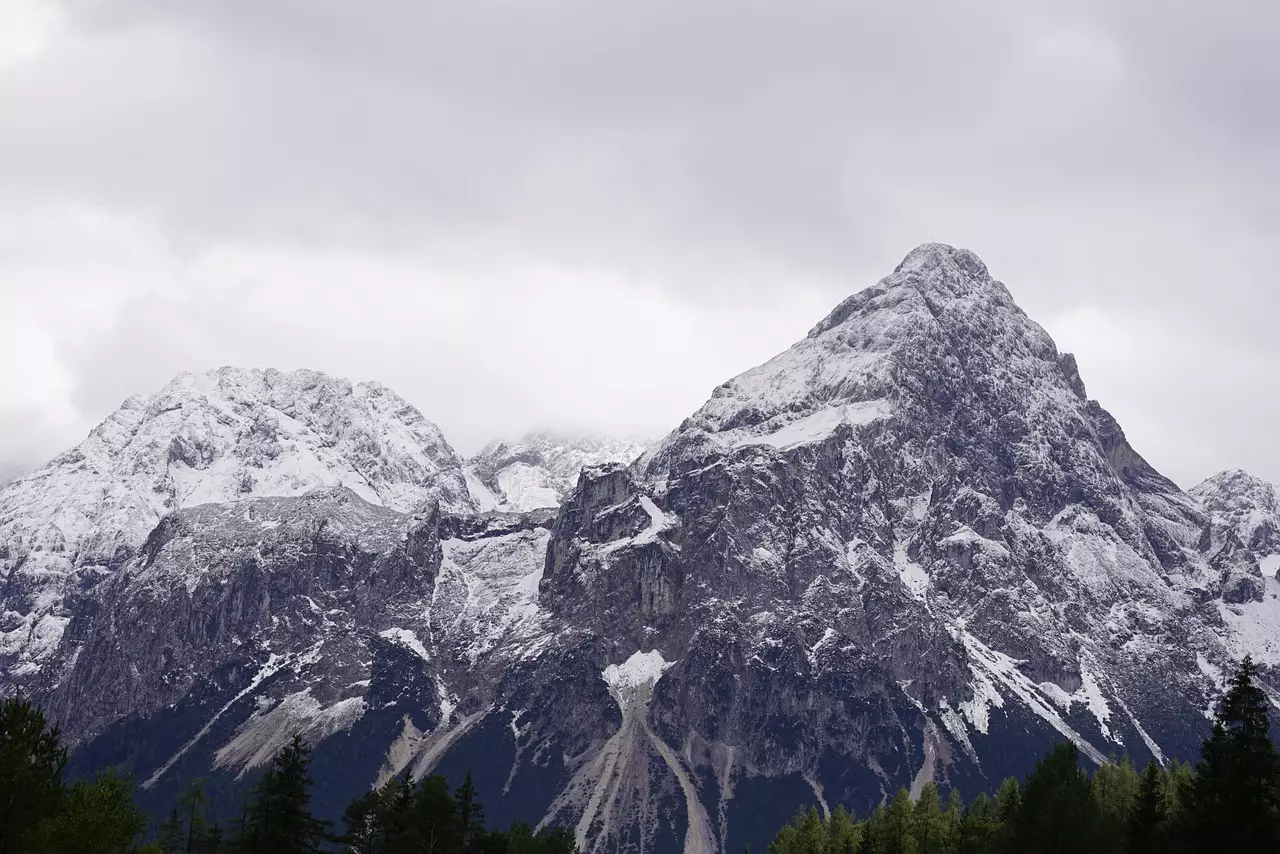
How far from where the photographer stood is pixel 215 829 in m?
168

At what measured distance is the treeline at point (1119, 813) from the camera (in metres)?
94.0

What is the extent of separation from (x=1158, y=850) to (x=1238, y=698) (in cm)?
1098

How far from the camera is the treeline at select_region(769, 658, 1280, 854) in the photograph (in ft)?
308

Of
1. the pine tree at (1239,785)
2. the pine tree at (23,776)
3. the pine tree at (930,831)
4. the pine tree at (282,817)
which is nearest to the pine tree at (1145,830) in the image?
→ the pine tree at (1239,785)

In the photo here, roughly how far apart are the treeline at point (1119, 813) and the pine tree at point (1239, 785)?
0.06 m

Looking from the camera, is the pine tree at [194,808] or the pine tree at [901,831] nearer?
the pine tree at [194,808]

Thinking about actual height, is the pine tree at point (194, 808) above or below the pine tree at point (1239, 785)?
below

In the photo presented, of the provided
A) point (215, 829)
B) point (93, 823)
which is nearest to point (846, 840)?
point (215, 829)

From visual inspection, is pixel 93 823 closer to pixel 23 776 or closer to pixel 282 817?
pixel 23 776

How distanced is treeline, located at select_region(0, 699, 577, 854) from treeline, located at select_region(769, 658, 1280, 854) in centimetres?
3726

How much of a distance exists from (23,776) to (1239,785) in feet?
230

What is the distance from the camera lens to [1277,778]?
103188 mm

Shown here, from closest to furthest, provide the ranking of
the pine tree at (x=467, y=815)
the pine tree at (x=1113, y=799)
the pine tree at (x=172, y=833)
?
the pine tree at (x=1113, y=799) < the pine tree at (x=467, y=815) < the pine tree at (x=172, y=833)

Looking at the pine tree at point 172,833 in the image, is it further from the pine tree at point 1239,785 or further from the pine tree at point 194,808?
the pine tree at point 1239,785
